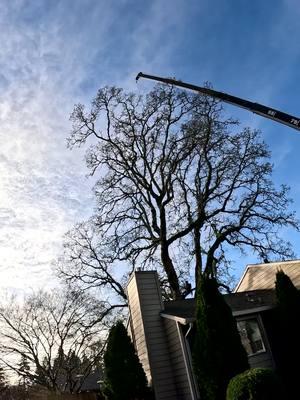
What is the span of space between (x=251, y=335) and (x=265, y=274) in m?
5.11

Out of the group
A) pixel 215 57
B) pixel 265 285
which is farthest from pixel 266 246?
pixel 215 57

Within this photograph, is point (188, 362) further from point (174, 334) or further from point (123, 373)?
point (123, 373)

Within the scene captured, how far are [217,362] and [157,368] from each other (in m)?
3.70

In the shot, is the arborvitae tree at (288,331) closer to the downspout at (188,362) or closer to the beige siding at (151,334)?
the downspout at (188,362)

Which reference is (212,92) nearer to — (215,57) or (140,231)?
(215,57)

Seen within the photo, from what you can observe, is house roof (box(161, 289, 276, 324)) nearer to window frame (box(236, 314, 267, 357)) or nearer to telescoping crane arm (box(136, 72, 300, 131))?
window frame (box(236, 314, 267, 357))

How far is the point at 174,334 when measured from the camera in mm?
13094

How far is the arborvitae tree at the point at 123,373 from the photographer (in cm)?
1285

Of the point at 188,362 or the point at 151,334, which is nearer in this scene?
the point at 188,362

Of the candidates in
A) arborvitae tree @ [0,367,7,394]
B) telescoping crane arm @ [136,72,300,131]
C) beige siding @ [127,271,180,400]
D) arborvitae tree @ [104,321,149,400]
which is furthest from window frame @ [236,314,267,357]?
arborvitae tree @ [0,367,7,394]

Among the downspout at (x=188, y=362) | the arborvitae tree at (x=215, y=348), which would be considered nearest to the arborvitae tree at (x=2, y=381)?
the downspout at (x=188, y=362)

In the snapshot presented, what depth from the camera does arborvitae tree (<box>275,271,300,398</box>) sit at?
41.1 ft

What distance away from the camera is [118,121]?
→ 22.6 metres

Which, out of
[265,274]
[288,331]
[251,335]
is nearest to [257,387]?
[288,331]
